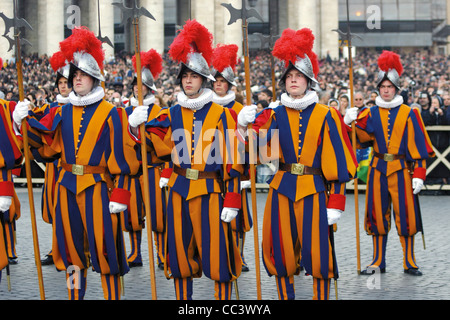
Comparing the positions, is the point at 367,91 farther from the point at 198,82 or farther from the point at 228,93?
the point at 198,82

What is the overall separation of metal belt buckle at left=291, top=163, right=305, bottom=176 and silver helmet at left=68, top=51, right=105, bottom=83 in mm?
1680

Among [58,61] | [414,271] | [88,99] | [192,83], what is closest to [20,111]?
[88,99]

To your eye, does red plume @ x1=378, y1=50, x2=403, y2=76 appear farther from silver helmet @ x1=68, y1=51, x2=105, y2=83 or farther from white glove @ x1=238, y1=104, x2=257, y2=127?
silver helmet @ x1=68, y1=51, x2=105, y2=83

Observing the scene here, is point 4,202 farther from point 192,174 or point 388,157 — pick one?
point 388,157

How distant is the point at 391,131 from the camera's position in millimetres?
9312

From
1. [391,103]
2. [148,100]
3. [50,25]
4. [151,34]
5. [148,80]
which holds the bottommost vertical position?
[391,103]

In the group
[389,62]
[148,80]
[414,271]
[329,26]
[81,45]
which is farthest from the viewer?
A: [329,26]

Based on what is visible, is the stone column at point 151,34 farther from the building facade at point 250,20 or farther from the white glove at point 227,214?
the white glove at point 227,214

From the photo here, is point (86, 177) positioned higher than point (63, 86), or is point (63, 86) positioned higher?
point (63, 86)

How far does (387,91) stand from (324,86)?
59.2 ft

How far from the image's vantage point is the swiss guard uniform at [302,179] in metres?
6.84

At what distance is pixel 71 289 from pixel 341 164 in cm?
231

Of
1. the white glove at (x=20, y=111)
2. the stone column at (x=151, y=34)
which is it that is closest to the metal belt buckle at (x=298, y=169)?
the white glove at (x=20, y=111)

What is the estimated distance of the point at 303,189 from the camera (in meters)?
6.87
